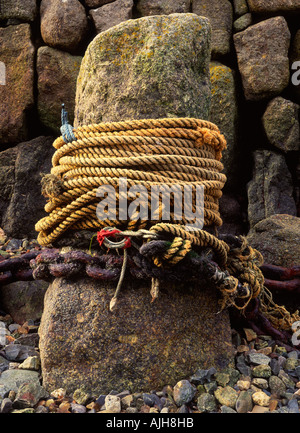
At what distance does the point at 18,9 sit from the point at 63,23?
0.36 metres

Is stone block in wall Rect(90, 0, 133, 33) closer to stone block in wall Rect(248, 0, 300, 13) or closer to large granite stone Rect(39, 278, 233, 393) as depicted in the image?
stone block in wall Rect(248, 0, 300, 13)

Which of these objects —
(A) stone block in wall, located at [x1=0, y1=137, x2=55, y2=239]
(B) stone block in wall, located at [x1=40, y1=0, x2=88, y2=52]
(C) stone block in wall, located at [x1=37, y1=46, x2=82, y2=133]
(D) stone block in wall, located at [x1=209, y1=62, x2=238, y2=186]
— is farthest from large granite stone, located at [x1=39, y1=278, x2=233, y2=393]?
(B) stone block in wall, located at [x1=40, y1=0, x2=88, y2=52]

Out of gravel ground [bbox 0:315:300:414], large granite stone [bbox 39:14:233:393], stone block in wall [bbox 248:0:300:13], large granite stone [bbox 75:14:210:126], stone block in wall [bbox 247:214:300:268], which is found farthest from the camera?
stone block in wall [bbox 248:0:300:13]

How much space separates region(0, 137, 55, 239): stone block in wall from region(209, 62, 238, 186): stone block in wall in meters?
1.21

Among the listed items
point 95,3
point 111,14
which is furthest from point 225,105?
point 95,3

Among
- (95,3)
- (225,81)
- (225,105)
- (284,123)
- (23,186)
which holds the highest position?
(95,3)

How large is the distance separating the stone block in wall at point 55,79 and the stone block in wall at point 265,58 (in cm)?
119

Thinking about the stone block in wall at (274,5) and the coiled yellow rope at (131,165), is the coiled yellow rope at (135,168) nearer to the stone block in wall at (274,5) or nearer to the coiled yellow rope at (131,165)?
the coiled yellow rope at (131,165)

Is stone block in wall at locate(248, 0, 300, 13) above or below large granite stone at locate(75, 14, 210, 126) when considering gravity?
above

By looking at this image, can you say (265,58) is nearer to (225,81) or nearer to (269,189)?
(225,81)

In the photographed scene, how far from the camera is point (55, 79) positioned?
255 cm

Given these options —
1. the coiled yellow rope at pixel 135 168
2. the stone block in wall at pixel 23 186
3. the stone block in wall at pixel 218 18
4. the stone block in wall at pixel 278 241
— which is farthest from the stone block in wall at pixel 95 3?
the stone block in wall at pixel 278 241

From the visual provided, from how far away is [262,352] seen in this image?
1.33 meters

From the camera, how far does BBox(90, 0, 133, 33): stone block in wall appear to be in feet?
8.35
